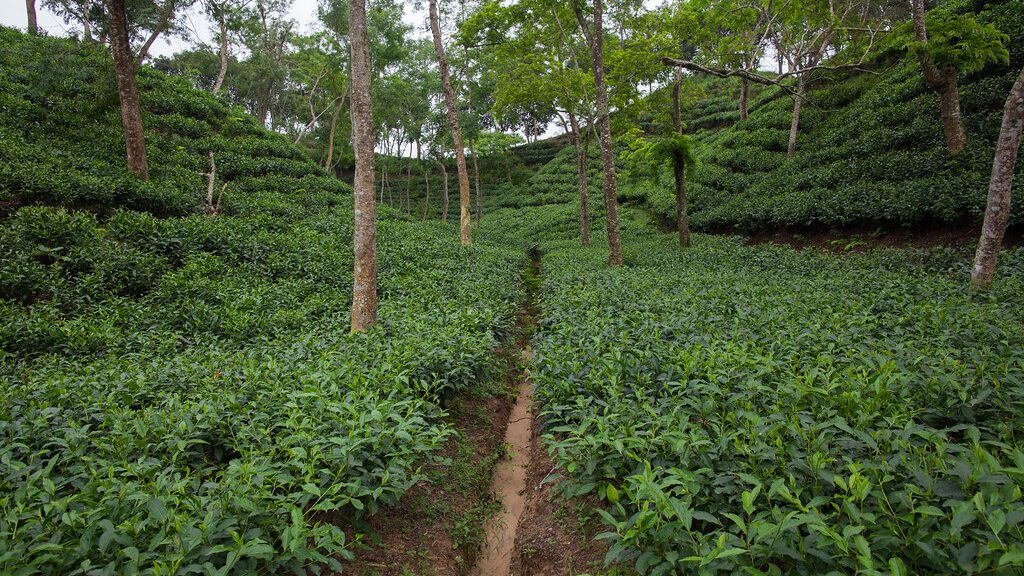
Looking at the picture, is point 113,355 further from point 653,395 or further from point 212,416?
point 653,395

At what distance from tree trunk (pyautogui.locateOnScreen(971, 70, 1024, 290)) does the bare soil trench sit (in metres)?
6.69

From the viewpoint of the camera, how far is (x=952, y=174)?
1053cm

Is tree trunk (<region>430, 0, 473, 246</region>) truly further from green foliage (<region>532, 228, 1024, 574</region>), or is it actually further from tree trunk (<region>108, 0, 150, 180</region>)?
green foliage (<region>532, 228, 1024, 574</region>)

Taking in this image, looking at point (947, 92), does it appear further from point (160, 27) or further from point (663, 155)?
point (160, 27)

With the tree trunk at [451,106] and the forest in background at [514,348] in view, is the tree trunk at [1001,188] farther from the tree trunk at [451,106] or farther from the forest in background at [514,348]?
the tree trunk at [451,106]

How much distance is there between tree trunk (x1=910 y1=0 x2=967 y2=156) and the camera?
1110 cm

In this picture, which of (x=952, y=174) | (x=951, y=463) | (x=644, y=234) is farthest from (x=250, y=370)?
(x=644, y=234)

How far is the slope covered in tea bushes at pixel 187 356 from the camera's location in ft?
7.79

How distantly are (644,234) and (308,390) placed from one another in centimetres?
1737

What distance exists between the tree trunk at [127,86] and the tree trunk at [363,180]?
29.0 feet

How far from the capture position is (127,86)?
11.2m

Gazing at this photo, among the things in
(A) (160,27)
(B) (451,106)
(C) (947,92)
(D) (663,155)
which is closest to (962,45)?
(C) (947,92)

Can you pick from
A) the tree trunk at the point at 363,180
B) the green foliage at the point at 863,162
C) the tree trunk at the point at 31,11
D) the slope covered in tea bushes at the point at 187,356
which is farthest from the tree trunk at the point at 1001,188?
the tree trunk at the point at 31,11

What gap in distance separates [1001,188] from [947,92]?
779cm
